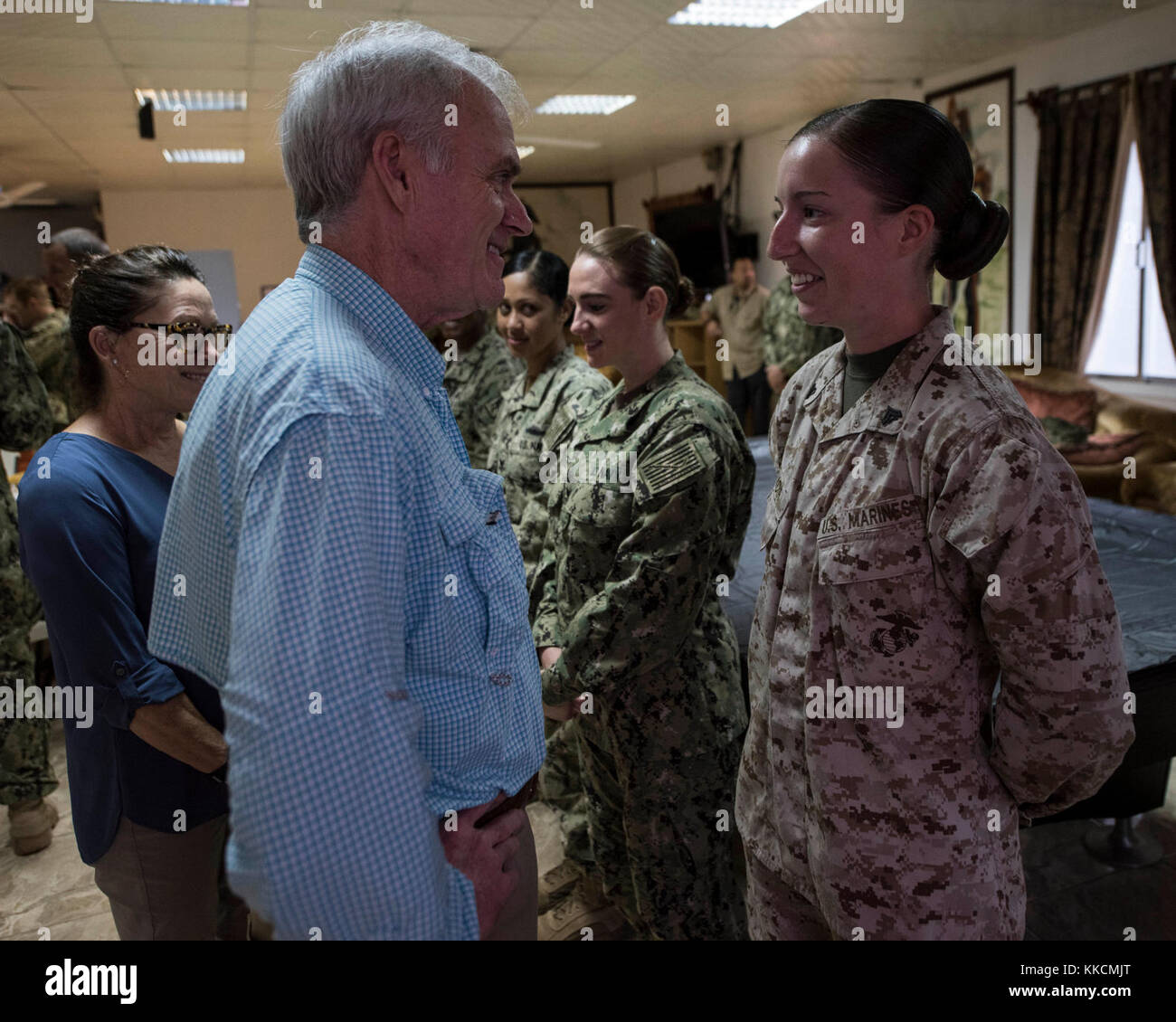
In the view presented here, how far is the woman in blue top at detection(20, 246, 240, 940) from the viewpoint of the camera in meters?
1.29

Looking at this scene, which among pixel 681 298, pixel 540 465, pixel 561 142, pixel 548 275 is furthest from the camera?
pixel 561 142

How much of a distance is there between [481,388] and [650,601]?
6.26 feet

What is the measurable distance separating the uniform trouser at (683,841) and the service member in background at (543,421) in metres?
0.59

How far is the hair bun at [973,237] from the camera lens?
1226 mm

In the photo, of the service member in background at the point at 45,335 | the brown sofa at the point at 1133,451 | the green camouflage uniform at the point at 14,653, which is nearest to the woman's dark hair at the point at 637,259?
the green camouflage uniform at the point at 14,653

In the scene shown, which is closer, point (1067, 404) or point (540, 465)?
point (540, 465)

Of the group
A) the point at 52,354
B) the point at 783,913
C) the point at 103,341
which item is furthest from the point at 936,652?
the point at 52,354

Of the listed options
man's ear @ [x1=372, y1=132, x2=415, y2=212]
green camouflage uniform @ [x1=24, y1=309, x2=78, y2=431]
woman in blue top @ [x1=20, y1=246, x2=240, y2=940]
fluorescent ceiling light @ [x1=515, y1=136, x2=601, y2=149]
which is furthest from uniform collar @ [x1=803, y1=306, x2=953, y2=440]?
fluorescent ceiling light @ [x1=515, y1=136, x2=601, y2=149]

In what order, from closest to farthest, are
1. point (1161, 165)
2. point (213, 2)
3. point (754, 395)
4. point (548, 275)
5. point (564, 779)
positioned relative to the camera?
point (548, 275)
point (564, 779)
point (213, 2)
point (1161, 165)
point (754, 395)

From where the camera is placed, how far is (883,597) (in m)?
1.16

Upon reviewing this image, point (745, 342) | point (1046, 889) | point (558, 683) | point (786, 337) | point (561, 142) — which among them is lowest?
point (1046, 889)

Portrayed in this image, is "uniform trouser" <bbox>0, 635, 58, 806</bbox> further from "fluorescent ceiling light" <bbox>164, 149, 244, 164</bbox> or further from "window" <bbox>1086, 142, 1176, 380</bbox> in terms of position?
"fluorescent ceiling light" <bbox>164, 149, 244, 164</bbox>

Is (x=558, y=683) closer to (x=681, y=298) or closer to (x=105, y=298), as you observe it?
(x=681, y=298)
